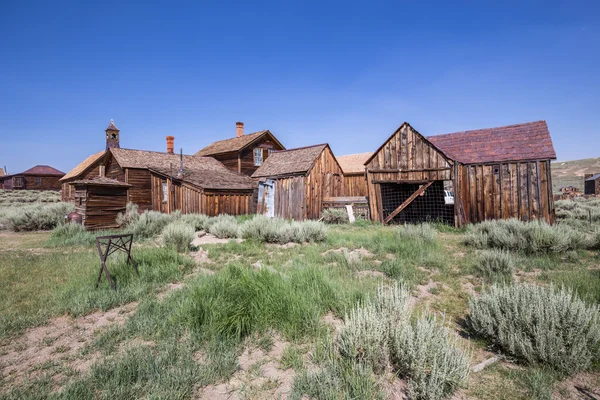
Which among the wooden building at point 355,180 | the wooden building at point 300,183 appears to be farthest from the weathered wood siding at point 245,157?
the wooden building at point 355,180

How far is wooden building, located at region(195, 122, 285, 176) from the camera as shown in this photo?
26172 millimetres

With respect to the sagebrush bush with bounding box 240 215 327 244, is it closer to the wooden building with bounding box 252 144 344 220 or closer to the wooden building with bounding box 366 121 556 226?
the wooden building with bounding box 366 121 556 226

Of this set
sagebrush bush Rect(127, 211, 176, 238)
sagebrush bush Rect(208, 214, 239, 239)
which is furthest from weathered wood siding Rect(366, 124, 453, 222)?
sagebrush bush Rect(127, 211, 176, 238)

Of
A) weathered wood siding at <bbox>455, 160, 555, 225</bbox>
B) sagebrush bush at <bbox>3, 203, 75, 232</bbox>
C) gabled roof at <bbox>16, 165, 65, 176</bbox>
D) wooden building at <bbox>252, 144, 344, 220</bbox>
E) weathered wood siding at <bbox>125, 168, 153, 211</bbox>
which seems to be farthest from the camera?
gabled roof at <bbox>16, 165, 65, 176</bbox>

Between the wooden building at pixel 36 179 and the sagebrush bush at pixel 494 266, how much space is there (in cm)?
5926

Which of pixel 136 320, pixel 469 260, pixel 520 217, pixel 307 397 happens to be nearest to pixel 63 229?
pixel 136 320

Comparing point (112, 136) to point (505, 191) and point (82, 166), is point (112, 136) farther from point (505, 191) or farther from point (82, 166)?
point (505, 191)

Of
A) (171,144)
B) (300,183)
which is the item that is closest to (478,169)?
(300,183)

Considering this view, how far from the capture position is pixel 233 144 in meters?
27.5

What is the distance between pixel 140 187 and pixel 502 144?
76.2 ft

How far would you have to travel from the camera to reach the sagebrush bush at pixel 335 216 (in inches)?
638

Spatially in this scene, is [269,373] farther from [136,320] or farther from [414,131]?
[414,131]

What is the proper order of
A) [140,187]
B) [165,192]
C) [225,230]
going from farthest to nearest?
[140,187] < [165,192] < [225,230]

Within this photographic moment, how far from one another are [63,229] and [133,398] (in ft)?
41.9
